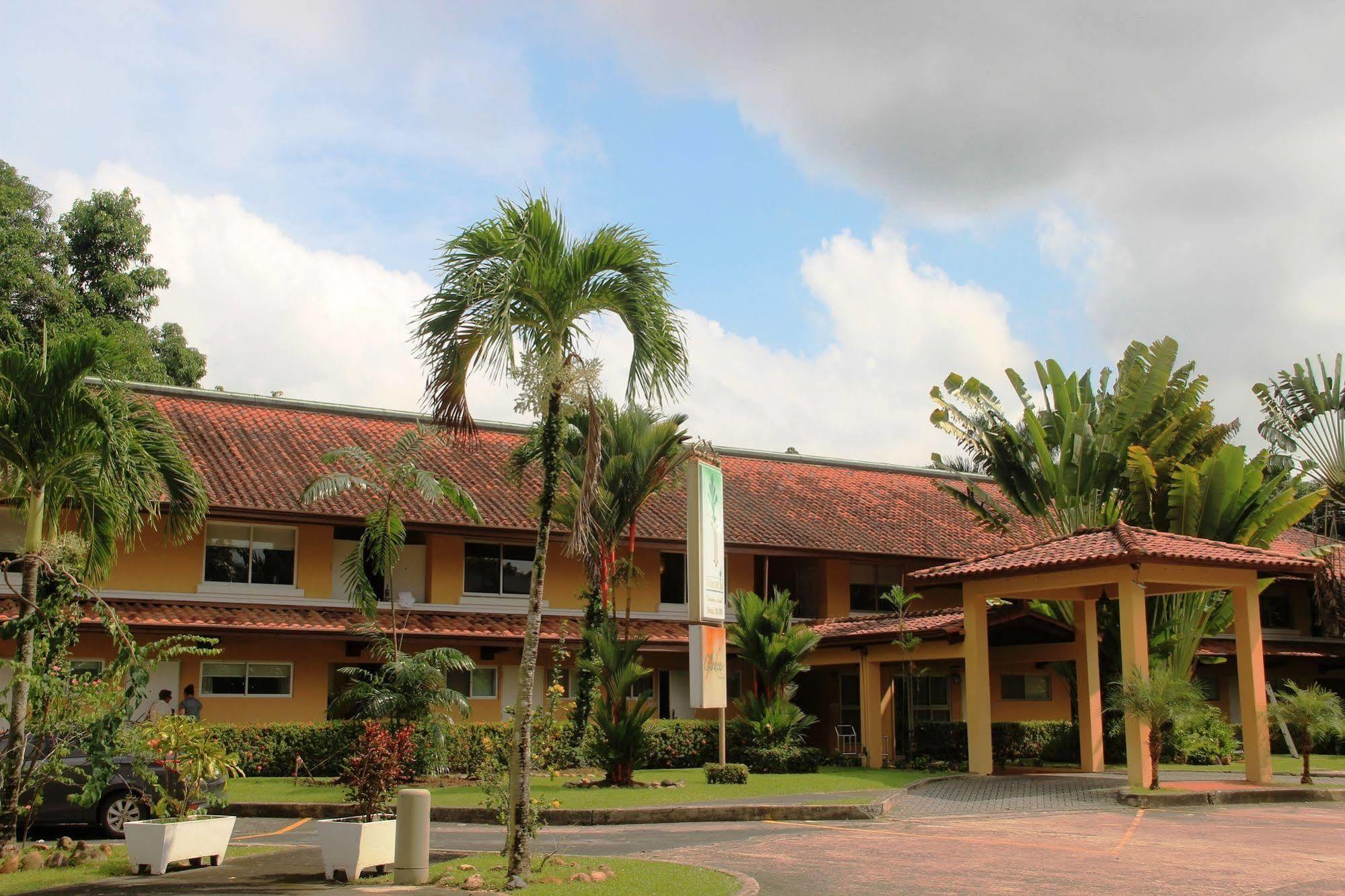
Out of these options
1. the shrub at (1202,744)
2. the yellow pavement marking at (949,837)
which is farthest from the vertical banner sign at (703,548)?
the shrub at (1202,744)

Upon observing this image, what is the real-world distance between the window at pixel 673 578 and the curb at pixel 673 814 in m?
14.4

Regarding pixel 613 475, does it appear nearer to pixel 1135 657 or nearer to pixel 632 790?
pixel 632 790

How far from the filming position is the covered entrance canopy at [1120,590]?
20.0 metres

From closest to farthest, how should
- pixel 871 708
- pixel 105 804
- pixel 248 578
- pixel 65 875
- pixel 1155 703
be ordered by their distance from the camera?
pixel 65 875
pixel 105 804
pixel 1155 703
pixel 871 708
pixel 248 578

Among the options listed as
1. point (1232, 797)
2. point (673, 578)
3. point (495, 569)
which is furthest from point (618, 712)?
point (673, 578)

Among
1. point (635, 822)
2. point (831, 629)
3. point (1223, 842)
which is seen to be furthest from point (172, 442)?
point (831, 629)

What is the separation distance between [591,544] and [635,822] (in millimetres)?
7757

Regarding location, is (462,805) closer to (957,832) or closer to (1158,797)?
(957,832)

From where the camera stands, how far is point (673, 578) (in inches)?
1264

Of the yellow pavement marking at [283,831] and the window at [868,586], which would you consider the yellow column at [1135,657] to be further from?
the window at [868,586]

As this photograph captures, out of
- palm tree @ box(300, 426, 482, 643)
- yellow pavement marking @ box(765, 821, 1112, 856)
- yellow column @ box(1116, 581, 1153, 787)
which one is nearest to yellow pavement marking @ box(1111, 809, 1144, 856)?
yellow pavement marking @ box(765, 821, 1112, 856)

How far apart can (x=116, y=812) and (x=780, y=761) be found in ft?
39.8

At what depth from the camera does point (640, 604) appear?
1218 inches

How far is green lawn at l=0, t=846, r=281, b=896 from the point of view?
10.8 m
